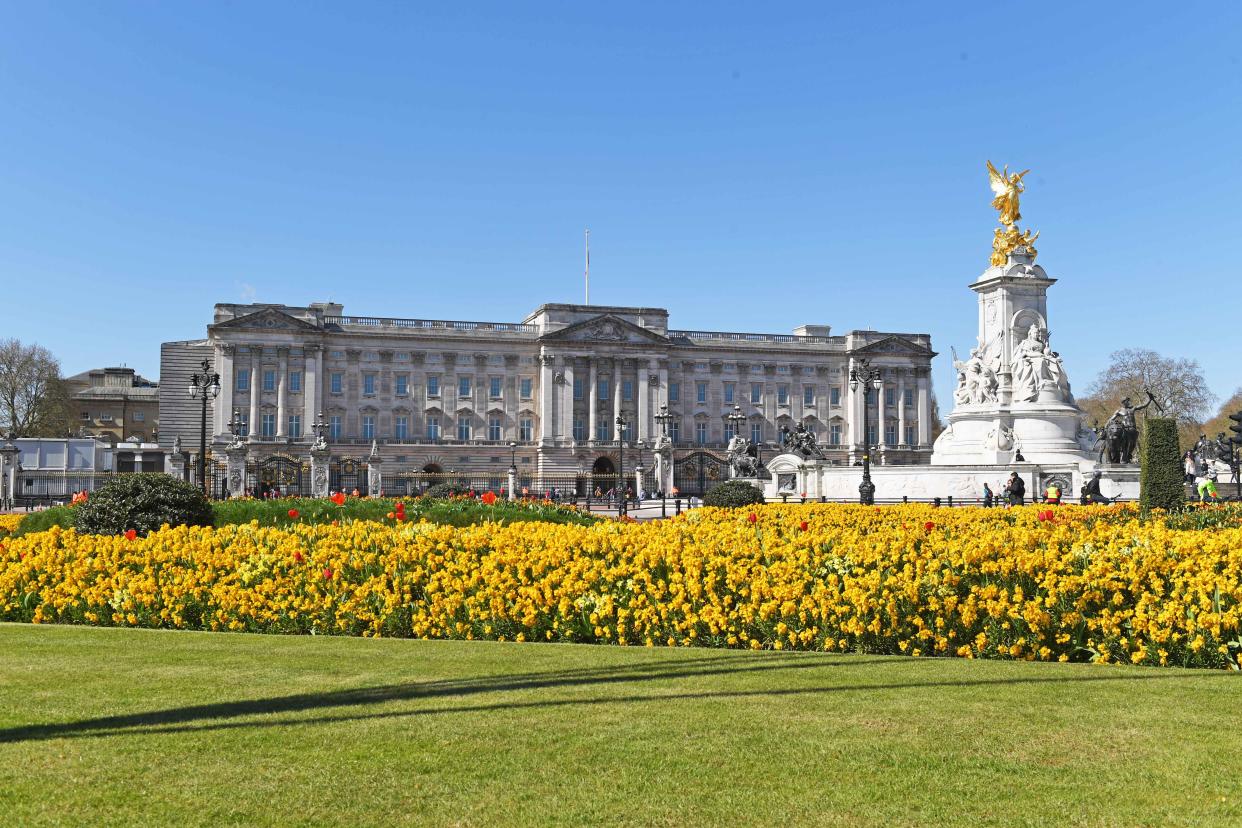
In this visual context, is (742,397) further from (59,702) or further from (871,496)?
(59,702)

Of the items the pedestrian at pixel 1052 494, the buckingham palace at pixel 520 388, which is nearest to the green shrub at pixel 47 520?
the pedestrian at pixel 1052 494

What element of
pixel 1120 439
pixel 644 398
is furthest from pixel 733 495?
pixel 644 398

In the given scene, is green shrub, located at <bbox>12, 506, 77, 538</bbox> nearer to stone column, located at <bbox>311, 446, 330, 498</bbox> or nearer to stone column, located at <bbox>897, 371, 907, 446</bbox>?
stone column, located at <bbox>311, 446, 330, 498</bbox>

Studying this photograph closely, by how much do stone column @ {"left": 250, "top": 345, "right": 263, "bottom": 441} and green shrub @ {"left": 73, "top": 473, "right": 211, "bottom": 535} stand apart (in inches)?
2777

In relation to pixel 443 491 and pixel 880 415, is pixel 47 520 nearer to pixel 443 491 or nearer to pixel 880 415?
pixel 443 491

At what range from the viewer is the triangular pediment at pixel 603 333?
297 ft

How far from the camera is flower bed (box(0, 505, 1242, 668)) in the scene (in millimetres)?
9602

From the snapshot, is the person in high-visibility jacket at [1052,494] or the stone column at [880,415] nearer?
the person in high-visibility jacket at [1052,494]

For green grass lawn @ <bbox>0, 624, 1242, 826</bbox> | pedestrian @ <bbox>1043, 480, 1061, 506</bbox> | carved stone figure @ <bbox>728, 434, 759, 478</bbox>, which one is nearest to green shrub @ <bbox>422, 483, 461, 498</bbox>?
carved stone figure @ <bbox>728, 434, 759, 478</bbox>

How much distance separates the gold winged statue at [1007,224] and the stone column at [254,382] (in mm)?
60447

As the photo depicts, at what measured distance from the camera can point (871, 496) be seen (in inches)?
1374

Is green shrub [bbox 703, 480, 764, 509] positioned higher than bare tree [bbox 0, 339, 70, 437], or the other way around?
bare tree [bbox 0, 339, 70, 437]

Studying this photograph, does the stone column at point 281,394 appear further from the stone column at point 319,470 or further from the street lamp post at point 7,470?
the street lamp post at point 7,470

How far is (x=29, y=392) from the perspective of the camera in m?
91.1
